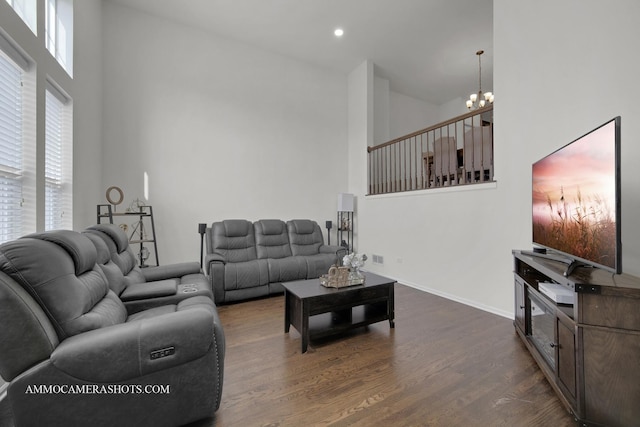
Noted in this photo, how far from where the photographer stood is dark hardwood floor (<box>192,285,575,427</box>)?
1.48 meters

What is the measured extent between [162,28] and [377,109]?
159 inches

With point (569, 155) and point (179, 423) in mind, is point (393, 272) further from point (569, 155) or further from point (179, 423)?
point (179, 423)

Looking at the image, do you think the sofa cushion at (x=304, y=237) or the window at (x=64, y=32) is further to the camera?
the sofa cushion at (x=304, y=237)

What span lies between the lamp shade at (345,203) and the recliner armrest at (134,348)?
3.94 metres

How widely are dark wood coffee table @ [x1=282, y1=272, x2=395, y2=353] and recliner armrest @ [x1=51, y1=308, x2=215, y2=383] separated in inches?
39.2

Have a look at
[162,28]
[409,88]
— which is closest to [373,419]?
[162,28]

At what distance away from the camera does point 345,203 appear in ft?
17.0

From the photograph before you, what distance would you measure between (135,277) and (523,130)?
408cm

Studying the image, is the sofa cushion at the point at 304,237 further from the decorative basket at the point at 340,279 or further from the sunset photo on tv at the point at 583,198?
the sunset photo on tv at the point at 583,198

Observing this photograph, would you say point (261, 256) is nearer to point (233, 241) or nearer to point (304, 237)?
point (233, 241)

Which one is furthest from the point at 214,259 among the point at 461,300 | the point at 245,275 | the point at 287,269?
the point at 461,300

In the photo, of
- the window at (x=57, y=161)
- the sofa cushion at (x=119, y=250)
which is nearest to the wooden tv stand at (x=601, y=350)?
the sofa cushion at (x=119, y=250)

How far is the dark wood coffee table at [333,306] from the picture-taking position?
2.24 m

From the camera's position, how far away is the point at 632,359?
132 cm
